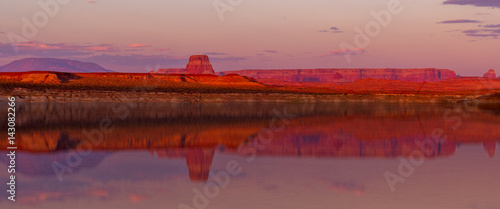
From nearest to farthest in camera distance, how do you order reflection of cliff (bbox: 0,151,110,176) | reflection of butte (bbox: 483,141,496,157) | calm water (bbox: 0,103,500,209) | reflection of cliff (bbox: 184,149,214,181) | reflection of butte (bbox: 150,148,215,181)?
calm water (bbox: 0,103,500,209)
reflection of cliff (bbox: 184,149,214,181)
reflection of butte (bbox: 150,148,215,181)
reflection of cliff (bbox: 0,151,110,176)
reflection of butte (bbox: 483,141,496,157)

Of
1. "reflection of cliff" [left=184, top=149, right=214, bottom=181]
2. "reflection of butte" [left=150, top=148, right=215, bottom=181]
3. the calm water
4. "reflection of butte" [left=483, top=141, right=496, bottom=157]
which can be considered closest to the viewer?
the calm water

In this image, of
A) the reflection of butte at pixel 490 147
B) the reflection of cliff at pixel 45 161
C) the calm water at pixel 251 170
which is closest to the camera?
the calm water at pixel 251 170

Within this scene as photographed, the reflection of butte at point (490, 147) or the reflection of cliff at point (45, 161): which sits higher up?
the reflection of butte at point (490, 147)

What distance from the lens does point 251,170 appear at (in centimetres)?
1353

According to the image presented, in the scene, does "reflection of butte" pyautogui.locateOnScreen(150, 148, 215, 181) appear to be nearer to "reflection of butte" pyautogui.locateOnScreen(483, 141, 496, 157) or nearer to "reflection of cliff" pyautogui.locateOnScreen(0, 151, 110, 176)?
"reflection of cliff" pyautogui.locateOnScreen(0, 151, 110, 176)

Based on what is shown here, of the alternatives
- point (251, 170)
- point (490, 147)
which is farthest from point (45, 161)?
point (490, 147)

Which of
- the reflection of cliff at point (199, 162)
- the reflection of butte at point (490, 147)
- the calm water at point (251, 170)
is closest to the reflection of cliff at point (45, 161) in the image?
the calm water at point (251, 170)

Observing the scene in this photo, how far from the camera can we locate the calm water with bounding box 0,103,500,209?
33.6 ft

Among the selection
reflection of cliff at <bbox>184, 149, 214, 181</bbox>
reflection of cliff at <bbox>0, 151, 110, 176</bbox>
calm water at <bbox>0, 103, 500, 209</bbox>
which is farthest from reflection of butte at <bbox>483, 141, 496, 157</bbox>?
reflection of cliff at <bbox>0, 151, 110, 176</bbox>

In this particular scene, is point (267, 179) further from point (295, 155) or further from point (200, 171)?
point (295, 155)

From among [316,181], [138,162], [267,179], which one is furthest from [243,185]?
[138,162]

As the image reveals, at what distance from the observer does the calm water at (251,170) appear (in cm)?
1023

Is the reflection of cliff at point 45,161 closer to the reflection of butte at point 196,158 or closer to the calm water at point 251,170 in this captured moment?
the calm water at point 251,170

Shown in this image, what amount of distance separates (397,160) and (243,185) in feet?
19.5
